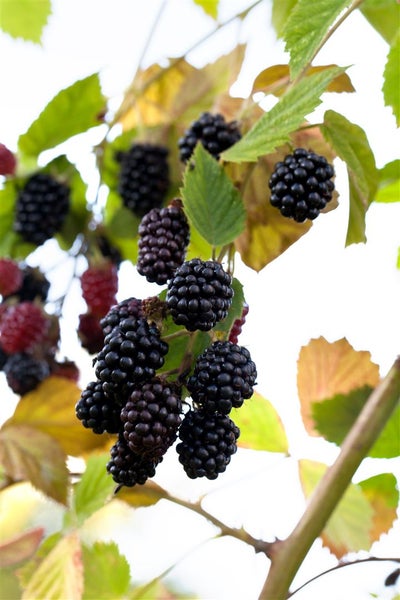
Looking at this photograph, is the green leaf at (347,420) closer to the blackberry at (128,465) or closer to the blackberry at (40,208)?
the blackberry at (128,465)

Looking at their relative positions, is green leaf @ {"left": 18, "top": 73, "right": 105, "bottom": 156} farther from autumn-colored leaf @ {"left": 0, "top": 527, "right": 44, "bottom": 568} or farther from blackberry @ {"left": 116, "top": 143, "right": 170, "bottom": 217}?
autumn-colored leaf @ {"left": 0, "top": 527, "right": 44, "bottom": 568}

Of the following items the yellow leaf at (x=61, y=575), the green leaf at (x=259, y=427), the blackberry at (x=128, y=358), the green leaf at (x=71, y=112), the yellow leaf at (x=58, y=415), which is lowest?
the yellow leaf at (x=61, y=575)

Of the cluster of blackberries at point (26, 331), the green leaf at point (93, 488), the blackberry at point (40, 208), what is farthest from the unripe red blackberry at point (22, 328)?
the green leaf at point (93, 488)

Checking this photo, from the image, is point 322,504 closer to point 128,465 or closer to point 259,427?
point 128,465

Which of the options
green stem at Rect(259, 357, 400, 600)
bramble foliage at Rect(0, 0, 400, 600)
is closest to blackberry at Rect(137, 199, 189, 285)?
bramble foliage at Rect(0, 0, 400, 600)

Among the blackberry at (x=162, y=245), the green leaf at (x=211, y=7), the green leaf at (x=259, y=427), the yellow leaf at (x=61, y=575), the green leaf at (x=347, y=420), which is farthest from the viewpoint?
the green leaf at (x=211, y=7)

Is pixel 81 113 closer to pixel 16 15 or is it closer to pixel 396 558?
pixel 16 15

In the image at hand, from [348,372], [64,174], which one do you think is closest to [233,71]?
[64,174]

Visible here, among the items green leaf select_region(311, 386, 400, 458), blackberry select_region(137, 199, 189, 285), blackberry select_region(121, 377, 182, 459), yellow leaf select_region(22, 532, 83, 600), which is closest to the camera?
blackberry select_region(121, 377, 182, 459)
